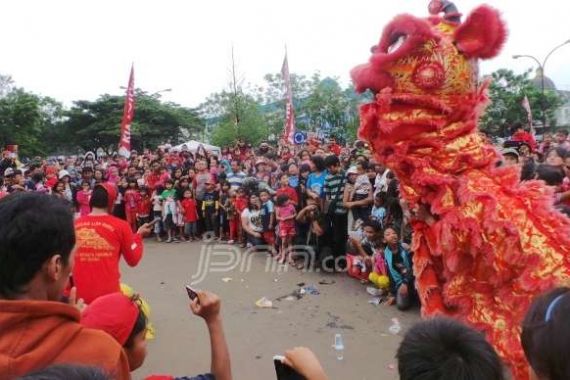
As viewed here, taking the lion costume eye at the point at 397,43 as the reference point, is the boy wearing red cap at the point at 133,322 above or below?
below

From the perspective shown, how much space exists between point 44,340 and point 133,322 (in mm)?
531

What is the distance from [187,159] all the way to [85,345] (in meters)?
11.8

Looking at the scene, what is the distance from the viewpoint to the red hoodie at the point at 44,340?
108cm

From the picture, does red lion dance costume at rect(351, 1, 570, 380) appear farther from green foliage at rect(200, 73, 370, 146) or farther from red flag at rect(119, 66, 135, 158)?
green foliage at rect(200, 73, 370, 146)

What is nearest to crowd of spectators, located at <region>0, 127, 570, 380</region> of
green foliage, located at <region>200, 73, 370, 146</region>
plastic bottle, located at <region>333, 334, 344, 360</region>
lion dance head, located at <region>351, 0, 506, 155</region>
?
lion dance head, located at <region>351, 0, 506, 155</region>

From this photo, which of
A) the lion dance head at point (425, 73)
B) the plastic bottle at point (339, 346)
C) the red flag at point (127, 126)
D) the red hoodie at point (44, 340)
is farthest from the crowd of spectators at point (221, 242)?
the plastic bottle at point (339, 346)

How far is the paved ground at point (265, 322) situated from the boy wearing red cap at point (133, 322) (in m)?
2.02

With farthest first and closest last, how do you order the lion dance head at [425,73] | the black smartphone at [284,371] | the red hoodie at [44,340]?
the lion dance head at [425,73]
the black smartphone at [284,371]
the red hoodie at [44,340]

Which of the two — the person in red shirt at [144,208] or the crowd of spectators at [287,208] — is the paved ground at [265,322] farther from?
the person in red shirt at [144,208]

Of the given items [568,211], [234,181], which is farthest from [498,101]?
[568,211]

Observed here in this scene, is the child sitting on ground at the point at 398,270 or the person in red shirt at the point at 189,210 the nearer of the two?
the child sitting on ground at the point at 398,270

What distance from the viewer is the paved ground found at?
3789 mm

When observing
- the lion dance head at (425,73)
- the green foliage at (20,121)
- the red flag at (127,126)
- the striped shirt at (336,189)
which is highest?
the green foliage at (20,121)

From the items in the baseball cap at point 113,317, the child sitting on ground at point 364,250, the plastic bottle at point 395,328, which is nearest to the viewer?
the baseball cap at point 113,317
